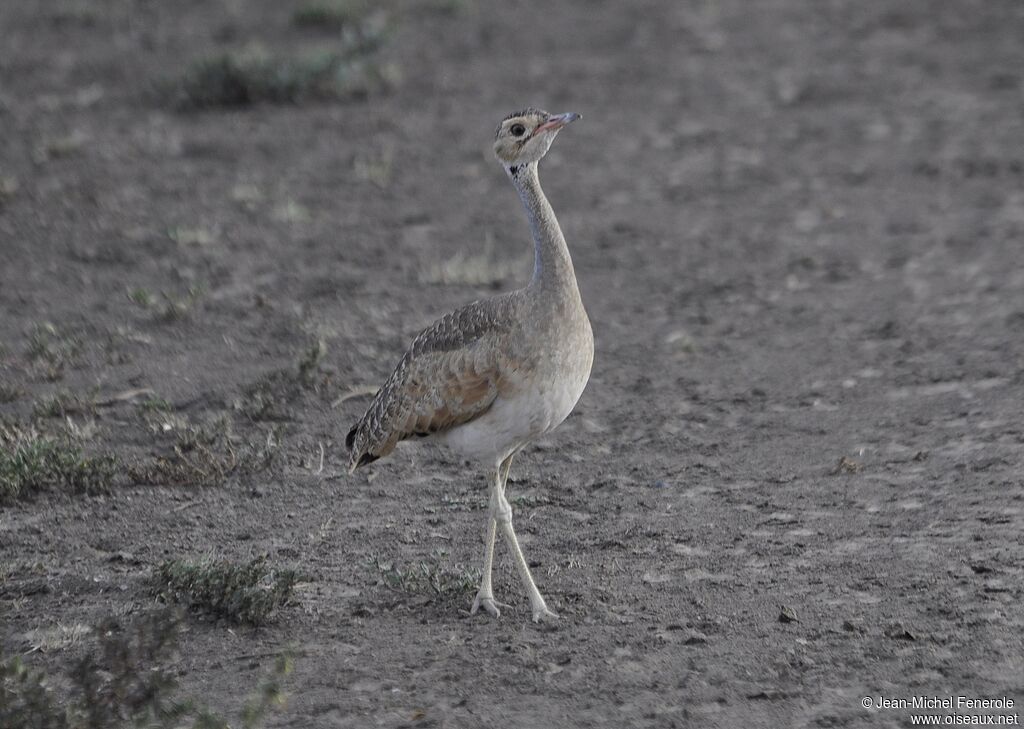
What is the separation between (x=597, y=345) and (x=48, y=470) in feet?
11.5

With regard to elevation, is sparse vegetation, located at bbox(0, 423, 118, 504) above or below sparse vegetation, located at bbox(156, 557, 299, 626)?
above

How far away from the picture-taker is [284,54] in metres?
15.2

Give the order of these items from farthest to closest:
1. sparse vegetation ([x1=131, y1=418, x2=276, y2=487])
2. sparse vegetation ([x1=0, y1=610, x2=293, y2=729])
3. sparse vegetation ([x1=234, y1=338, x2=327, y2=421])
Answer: sparse vegetation ([x1=234, y1=338, x2=327, y2=421]), sparse vegetation ([x1=131, y1=418, x2=276, y2=487]), sparse vegetation ([x1=0, y1=610, x2=293, y2=729])

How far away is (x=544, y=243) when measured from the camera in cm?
608

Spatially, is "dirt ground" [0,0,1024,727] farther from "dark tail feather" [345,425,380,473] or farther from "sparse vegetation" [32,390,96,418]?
"dark tail feather" [345,425,380,473]

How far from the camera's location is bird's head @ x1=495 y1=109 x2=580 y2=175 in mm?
6090

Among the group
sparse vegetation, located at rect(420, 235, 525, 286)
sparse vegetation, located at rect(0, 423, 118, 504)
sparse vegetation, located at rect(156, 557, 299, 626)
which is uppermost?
sparse vegetation, located at rect(420, 235, 525, 286)

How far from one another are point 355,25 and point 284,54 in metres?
1.45

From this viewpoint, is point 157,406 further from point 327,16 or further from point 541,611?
point 327,16

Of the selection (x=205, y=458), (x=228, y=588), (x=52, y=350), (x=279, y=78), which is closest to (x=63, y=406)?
(x=52, y=350)

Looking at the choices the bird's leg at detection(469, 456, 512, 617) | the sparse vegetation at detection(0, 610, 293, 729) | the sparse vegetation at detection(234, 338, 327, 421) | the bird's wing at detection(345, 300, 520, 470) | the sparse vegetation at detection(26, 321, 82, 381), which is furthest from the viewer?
the sparse vegetation at detection(26, 321, 82, 381)

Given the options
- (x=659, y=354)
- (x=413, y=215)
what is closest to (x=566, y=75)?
(x=413, y=215)

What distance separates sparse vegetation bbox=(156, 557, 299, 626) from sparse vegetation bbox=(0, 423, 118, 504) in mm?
1218

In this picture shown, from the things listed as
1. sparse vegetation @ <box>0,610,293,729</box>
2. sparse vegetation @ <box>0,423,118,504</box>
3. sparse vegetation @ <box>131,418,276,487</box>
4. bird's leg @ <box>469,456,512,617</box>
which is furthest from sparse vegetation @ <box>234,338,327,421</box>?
sparse vegetation @ <box>0,610,293,729</box>
